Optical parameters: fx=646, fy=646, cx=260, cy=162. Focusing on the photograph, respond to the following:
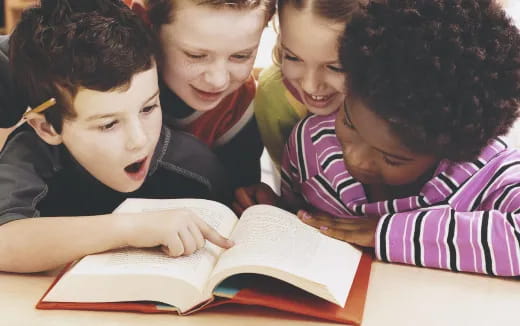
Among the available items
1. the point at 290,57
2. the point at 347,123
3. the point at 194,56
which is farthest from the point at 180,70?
the point at 347,123

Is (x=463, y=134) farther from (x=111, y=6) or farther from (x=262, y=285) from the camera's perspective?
(x=111, y=6)

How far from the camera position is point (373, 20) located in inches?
34.1

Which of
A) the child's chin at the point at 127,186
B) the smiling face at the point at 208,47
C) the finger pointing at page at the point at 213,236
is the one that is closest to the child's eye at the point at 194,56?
the smiling face at the point at 208,47

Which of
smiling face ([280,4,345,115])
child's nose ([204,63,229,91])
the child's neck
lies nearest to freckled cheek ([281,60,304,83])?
smiling face ([280,4,345,115])

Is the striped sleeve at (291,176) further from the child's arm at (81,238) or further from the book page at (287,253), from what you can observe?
the child's arm at (81,238)

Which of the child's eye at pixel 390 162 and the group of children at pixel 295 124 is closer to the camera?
the group of children at pixel 295 124

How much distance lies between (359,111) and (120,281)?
0.40m

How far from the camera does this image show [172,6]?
3.51 feet

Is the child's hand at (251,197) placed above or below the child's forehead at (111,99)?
below

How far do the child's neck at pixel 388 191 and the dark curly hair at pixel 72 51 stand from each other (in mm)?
407

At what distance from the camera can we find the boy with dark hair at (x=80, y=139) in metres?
0.86

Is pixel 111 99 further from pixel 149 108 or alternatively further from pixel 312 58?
pixel 312 58

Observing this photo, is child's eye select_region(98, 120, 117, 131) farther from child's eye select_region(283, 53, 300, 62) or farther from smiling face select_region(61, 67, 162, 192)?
child's eye select_region(283, 53, 300, 62)

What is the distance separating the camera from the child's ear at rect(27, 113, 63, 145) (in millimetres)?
994
